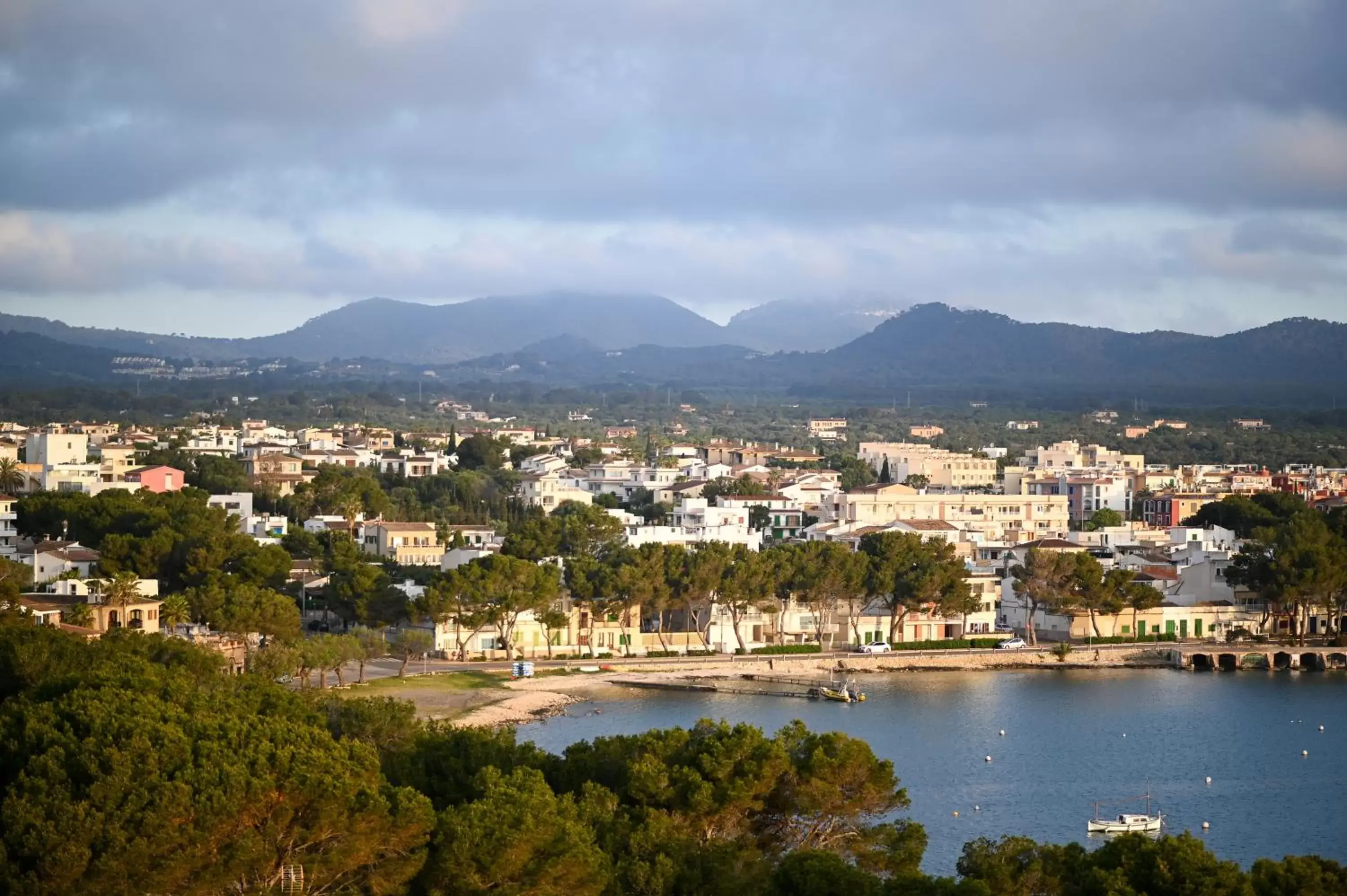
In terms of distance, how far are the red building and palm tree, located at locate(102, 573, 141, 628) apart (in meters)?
23.4

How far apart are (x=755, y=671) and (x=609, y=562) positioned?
487cm

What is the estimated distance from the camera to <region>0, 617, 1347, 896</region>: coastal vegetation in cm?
1892

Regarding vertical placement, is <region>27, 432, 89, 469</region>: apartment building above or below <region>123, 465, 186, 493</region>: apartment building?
above

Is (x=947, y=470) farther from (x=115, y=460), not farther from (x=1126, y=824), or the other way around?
(x=1126, y=824)

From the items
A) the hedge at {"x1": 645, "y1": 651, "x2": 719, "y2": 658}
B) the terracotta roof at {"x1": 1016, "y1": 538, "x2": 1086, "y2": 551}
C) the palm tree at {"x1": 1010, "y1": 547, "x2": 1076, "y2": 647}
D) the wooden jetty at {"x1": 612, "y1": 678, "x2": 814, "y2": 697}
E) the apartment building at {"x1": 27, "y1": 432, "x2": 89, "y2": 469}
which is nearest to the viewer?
the wooden jetty at {"x1": 612, "y1": 678, "x2": 814, "y2": 697}

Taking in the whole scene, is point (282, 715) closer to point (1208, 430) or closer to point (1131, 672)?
point (1131, 672)

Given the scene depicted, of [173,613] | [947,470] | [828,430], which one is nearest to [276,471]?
[947,470]

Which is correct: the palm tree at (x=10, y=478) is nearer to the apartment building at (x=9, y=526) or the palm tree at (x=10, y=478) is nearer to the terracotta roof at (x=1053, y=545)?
the apartment building at (x=9, y=526)

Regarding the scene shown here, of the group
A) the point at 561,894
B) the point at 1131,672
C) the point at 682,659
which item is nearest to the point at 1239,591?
the point at 1131,672

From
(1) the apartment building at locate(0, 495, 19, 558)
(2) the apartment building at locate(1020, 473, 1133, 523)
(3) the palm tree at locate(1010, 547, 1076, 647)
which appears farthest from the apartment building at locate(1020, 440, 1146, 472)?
(1) the apartment building at locate(0, 495, 19, 558)

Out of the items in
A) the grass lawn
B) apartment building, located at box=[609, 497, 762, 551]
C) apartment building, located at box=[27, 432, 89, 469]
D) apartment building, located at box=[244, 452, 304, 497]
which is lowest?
the grass lawn

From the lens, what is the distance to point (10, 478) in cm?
6247

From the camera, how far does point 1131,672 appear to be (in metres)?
48.9

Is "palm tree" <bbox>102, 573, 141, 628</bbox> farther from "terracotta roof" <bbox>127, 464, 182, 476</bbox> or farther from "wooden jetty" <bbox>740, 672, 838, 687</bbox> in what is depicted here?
"terracotta roof" <bbox>127, 464, 182, 476</bbox>
